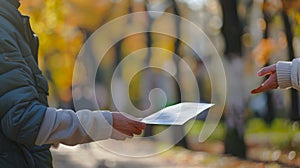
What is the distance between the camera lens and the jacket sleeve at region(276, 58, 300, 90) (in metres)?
3.56

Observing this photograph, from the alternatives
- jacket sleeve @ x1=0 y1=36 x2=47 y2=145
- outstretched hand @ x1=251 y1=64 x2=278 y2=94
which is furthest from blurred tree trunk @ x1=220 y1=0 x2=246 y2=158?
jacket sleeve @ x1=0 y1=36 x2=47 y2=145

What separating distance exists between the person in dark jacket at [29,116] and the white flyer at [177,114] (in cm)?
9

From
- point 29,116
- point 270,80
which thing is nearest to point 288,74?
point 270,80

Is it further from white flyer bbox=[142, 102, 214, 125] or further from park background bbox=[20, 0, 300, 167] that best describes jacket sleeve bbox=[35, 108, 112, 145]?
park background bbox=[20, 0, 300, 167]

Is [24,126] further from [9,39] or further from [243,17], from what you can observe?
[243,17]

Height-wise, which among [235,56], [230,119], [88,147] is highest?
[235,56]

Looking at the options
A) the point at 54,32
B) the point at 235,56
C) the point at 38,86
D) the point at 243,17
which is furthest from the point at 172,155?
the point at 38,86

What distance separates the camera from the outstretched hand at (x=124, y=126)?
2.65 metres

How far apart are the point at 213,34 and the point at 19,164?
38691 mm

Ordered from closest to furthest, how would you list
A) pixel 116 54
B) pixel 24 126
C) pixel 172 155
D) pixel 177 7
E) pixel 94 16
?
pixel 24 126 < pixel 172 155 < pixel 177 7 < pixel 94 16 < pixel 116 54

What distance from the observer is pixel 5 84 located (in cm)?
239

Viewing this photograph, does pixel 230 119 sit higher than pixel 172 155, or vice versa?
pixel 230 119

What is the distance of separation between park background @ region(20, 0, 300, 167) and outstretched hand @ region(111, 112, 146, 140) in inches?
85.1

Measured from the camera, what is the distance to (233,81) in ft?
53.2
